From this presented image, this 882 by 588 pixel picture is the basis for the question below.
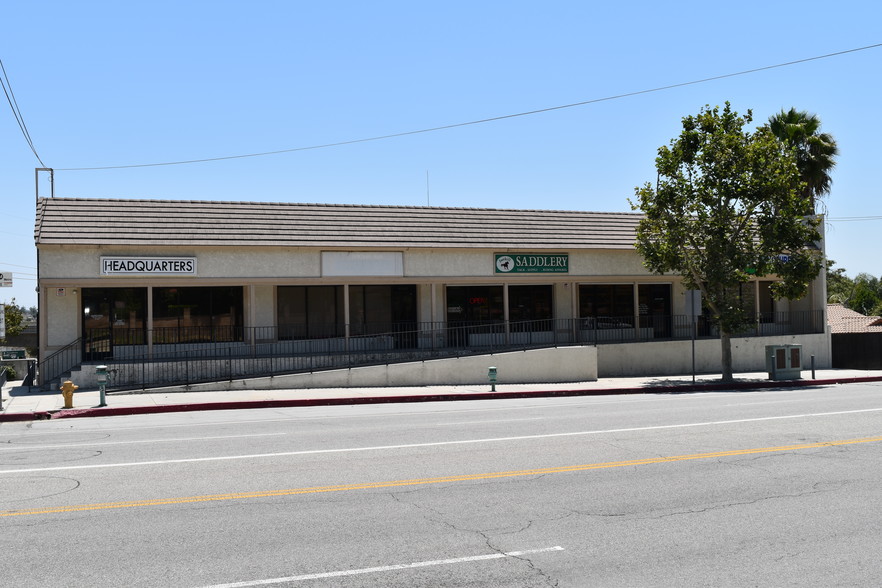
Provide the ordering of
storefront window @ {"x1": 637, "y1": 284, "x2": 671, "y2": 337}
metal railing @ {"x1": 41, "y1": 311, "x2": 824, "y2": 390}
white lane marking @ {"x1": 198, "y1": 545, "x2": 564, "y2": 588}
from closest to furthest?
white lane marking @ {"x1": 198, "y1": 545, "x2": 564, "y2": 588} → metal railing @ {"x1": 41, "y1": 311, "x2": 824, "y2": 390} → storefront window @ {"x1": 637, "y1": 284, "x2": 671, "y2": 337}

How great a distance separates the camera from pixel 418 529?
7.21m

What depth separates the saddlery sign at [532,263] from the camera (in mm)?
26875

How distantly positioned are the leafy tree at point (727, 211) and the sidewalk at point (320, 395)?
2.25m

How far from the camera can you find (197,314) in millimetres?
25234

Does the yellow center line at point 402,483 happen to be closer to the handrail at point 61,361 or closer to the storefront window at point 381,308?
the handrail at point 61,361

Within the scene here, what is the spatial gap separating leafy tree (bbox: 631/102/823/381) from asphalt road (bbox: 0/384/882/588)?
34.7 ft

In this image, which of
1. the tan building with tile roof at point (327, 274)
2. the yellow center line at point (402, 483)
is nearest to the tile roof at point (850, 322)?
the tan building with tile roof at point (327, 274)

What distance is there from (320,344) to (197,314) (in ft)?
13.2

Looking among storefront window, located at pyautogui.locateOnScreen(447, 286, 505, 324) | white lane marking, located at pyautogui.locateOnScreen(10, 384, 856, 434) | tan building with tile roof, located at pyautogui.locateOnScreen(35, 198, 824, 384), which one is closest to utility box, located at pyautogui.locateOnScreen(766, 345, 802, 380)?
white lane marking, located at pyautogui.locateOnScreen(10, 384, 856, 434)

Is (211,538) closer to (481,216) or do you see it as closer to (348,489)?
(348,489)

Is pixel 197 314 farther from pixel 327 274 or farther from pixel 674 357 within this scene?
pixel 674 357

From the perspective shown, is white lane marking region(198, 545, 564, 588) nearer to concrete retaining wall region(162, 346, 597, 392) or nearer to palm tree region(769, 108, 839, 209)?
concrete retaining wall region(162, 346, 597, 392)

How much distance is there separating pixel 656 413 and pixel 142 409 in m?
11.3

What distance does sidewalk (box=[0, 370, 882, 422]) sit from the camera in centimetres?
1798
